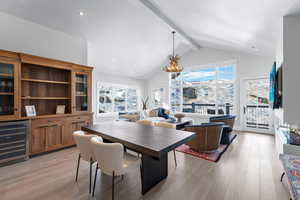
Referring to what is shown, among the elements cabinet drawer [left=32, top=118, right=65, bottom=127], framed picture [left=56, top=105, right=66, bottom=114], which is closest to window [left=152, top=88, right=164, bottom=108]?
framed picture [left=56, top=105, right=66, bottom=114]

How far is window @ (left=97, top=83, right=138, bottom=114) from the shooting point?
6.38 m

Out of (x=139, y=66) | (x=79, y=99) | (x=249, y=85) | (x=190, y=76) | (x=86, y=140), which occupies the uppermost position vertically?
(x=139, y=66)

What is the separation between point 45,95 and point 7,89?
0.86 metres

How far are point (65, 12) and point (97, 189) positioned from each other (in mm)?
3727

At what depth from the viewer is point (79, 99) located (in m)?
3.97

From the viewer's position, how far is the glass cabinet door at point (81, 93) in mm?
3893

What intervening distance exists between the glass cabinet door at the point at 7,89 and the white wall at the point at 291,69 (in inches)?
191

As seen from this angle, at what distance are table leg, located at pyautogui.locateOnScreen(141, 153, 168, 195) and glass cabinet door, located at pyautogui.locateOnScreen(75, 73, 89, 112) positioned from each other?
285 cm

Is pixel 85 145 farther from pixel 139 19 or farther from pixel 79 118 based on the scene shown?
pixel 139 19

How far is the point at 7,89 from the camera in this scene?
2.83m

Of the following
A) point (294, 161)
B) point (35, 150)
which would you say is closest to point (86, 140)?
point (35, 150)

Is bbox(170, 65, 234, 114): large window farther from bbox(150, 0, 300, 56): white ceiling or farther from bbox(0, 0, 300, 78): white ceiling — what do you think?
bbox(150, 0, 300, 56): white ceiling

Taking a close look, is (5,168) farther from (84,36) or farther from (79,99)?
(84,36)

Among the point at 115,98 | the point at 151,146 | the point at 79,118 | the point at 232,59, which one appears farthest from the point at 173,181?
the point at 232,59
